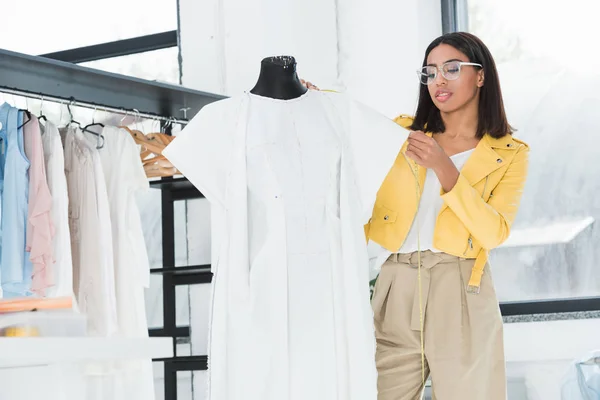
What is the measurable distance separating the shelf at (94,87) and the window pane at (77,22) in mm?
1333

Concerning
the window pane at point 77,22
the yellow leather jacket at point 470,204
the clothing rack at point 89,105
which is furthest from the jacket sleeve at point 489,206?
the window pane at point 77,22

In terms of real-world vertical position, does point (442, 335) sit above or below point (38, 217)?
below

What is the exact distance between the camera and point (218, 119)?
2.52 meters

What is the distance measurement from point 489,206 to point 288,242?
2.02 ft

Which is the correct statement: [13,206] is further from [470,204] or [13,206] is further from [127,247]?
[470,204]

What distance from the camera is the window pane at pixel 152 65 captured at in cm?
542

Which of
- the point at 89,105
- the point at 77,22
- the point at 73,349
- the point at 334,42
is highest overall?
the point at 77,22

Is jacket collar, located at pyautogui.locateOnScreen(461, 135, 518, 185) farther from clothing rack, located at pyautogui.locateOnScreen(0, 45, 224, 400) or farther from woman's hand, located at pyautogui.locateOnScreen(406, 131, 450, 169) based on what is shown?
clothing rack, located at pyautogui.locateOnScreen(0, 45, 224, 400)

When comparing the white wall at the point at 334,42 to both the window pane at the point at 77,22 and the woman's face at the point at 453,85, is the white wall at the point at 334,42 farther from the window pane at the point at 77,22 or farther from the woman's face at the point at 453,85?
the woman's face at the point at 453,85

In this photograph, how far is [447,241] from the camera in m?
2.61

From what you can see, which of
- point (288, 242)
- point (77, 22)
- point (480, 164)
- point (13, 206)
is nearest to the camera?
point (288, 242)

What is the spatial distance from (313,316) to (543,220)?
2327 mm

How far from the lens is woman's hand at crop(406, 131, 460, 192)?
2568mm

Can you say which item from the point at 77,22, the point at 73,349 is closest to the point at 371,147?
the point at 73,349
